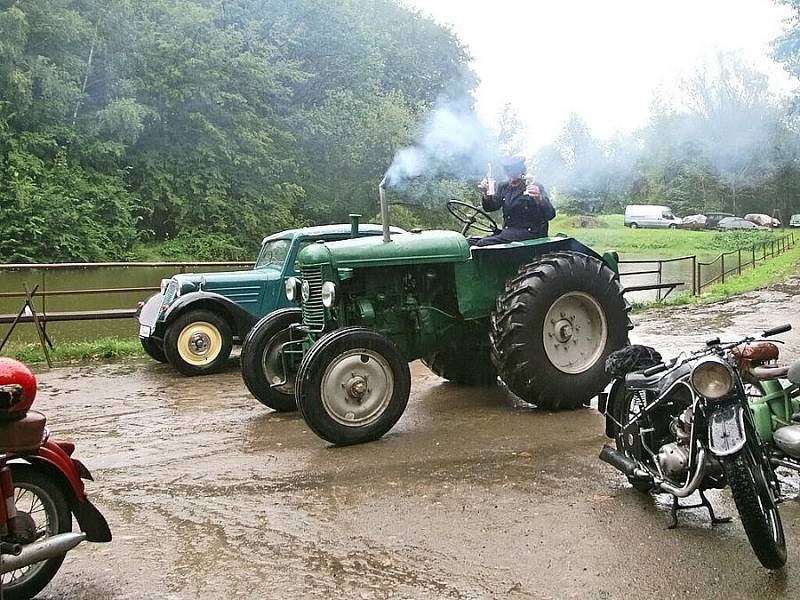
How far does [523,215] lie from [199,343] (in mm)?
4916

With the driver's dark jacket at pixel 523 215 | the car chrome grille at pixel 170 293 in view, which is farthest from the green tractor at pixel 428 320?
the car chrome grille at pixel 170 293

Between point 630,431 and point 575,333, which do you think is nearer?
point 630,431

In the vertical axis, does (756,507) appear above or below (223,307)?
below

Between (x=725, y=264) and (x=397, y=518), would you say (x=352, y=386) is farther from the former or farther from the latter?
(x=725, y=264)

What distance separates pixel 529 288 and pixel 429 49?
34.7m

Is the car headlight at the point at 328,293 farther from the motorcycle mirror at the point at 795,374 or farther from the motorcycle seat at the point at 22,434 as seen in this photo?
the motorcycle mirror at the point at 795,374

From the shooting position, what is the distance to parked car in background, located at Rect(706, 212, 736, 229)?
27.2 metres

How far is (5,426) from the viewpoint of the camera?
3.59m

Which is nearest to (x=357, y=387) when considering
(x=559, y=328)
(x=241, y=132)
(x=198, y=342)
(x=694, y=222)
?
(x=559, y=328)

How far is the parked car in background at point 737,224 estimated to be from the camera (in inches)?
1071

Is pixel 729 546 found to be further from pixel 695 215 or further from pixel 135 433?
pixel 695 215

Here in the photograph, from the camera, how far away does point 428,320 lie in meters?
7.10

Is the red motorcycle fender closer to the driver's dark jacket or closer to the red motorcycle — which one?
the red motorcycle

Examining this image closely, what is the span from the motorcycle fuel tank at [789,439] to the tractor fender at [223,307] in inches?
305
